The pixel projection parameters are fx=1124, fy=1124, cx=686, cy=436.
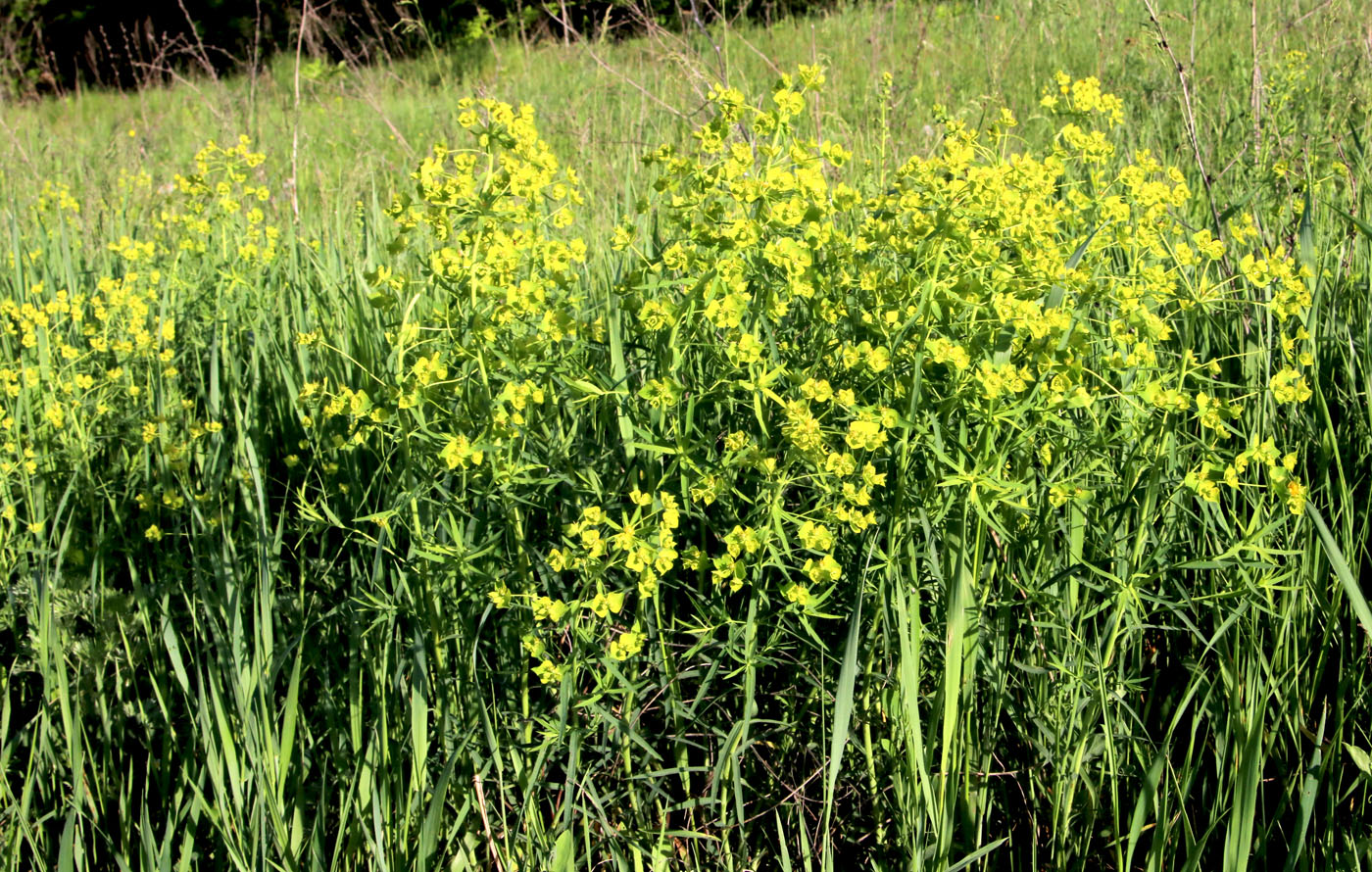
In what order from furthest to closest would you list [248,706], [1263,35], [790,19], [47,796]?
[790,19], [1263,35], [47,796], [248,706]

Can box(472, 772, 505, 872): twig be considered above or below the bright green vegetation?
below

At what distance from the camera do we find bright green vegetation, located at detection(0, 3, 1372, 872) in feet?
5.08

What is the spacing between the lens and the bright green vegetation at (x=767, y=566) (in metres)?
1.55

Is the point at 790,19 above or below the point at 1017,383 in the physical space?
above

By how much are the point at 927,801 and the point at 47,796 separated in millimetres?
1578

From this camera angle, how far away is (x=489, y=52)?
891 cm

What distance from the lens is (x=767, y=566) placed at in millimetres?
1731

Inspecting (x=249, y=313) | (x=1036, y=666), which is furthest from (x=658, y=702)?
(x=249, y=313)

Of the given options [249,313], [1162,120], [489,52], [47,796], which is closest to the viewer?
[47,796]

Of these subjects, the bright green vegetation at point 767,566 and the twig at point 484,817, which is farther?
the twig at point 484,817

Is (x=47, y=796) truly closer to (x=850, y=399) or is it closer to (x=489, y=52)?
(x=850, y=399)

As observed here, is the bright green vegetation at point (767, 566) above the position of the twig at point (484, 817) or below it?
above

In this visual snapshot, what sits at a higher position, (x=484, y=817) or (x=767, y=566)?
(x=767, y=566)

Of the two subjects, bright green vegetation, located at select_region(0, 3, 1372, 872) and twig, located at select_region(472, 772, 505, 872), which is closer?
bright green vegetation, located at select_region(0, 3, 1372, 872)
